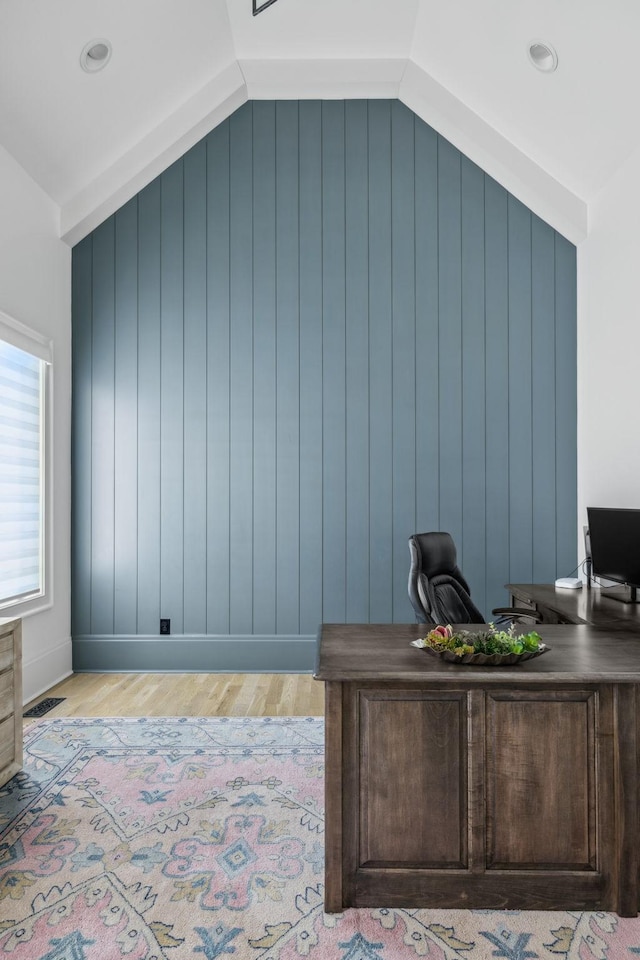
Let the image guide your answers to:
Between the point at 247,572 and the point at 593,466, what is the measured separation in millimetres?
2444

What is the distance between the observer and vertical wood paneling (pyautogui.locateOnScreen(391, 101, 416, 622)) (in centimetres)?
425

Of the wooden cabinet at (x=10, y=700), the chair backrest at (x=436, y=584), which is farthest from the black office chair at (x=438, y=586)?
the wooden cabinet at (x=10, y=700)

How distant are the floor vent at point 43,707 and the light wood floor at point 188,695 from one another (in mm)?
38

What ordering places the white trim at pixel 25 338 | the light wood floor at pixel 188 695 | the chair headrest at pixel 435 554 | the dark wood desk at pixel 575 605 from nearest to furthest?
the dark wood desk at pixel 575 605
the chair headrest at pixel 435 554
the white trim at pixel 25 338
the light wood floor at pixel 188 695

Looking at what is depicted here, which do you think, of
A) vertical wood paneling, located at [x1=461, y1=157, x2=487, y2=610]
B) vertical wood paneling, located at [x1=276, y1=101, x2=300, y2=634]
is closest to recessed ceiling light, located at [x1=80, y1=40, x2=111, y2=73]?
vertical wood paneling, located at [x1=276, y1=101, x2=300, y2=634]

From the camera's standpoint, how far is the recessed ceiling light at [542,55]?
3.23 meters

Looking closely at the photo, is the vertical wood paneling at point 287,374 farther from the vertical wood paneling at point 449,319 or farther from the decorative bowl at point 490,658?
the decorative bowl at point 490,658

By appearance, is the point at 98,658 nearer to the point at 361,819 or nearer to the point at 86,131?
A: the point at 361,819

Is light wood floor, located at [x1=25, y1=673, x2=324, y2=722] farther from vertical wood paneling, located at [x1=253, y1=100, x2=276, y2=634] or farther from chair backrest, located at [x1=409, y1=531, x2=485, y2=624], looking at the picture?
chair backrest, located at [x1=409, y1=531, x2=485, y2=624]

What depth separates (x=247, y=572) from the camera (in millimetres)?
4246

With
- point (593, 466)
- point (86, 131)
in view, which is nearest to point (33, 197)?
point (86, 131)

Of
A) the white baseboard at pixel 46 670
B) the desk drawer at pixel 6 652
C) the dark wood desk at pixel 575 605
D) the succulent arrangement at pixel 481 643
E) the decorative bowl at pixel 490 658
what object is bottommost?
the white baseboard at pixel 46 670

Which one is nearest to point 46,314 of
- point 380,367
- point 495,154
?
point 380,367

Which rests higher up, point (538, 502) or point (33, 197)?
point (33, 197)
